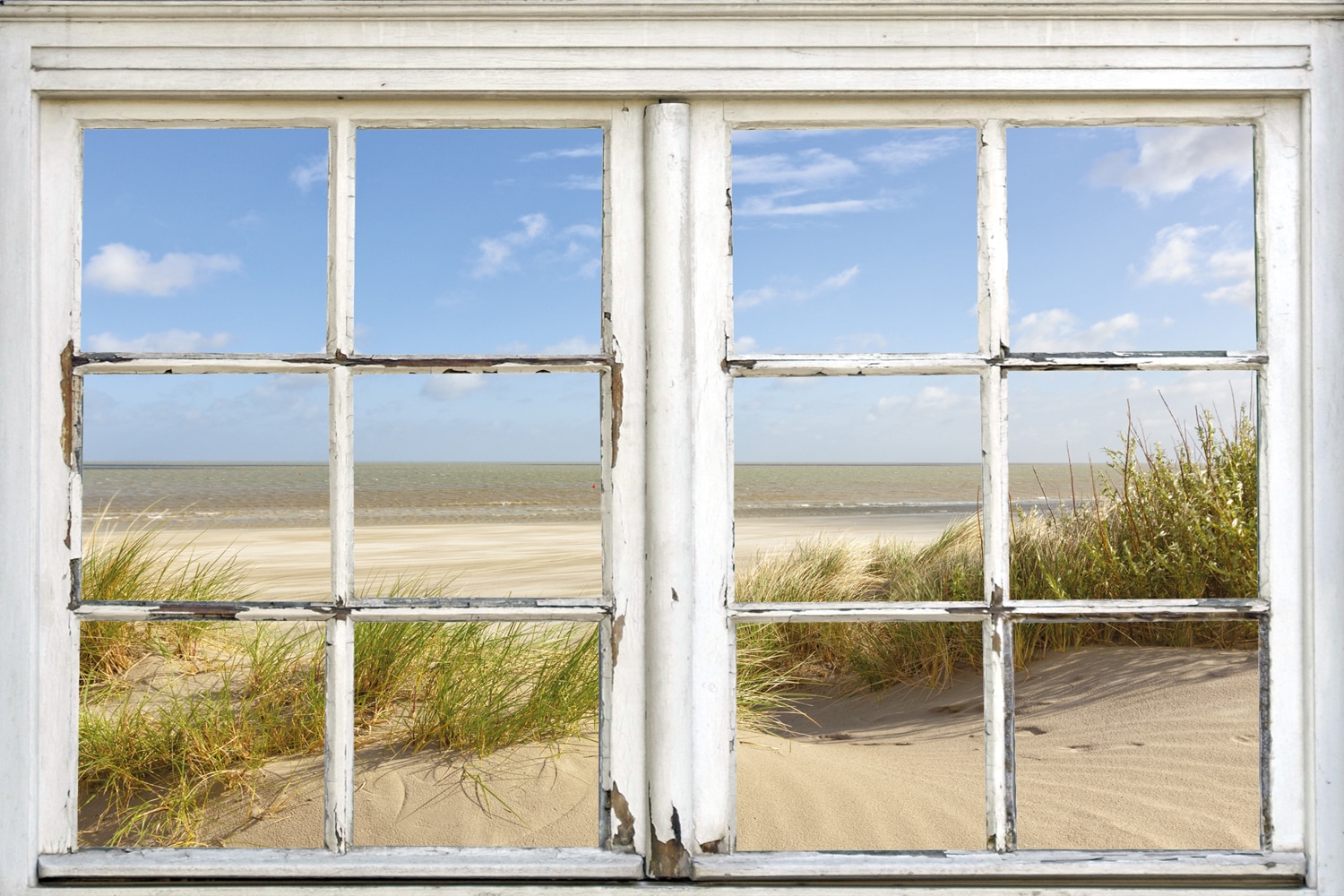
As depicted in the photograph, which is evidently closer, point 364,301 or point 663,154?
point 663,154

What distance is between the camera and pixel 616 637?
3.62 feet

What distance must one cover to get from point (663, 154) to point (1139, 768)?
293 cm

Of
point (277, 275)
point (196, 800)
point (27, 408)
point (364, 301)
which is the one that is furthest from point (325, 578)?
point (277, 275)

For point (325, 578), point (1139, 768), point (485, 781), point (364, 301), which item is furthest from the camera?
point (364, 301)

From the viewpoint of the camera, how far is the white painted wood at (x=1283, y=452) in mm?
1092

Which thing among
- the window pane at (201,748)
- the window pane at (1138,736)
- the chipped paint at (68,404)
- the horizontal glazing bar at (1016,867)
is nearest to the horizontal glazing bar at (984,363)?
the horizontal glazing bar at (1016,867)

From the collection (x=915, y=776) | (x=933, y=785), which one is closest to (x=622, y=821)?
(x=933, y=785)

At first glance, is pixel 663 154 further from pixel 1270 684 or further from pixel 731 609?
pixel 1270 684

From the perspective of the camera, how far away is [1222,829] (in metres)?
2.65

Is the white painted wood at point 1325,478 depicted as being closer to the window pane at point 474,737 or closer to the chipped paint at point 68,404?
the chipped paint at point 68,404

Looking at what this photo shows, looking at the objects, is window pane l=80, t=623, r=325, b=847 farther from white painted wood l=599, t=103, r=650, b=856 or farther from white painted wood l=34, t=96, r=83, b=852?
white painted wood l=599, t=103, r=650, b=856

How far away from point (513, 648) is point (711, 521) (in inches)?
89.4

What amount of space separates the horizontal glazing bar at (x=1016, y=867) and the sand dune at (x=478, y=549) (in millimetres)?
4003

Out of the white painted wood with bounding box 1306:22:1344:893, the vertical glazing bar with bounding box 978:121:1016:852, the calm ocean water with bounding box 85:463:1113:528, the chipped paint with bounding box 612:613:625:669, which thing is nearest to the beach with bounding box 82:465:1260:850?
the white painted wood with bounding box 1306:22:1344:893
